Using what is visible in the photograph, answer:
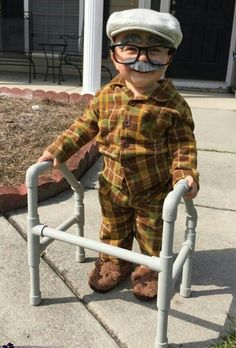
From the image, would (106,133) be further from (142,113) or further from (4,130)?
(4,130)

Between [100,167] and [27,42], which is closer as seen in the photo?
[100,167]

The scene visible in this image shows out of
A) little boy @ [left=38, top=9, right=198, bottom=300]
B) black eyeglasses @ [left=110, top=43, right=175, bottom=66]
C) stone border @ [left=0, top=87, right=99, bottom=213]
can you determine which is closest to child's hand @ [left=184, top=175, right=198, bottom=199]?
little boy @ [left=38, top=9, right=198, bottom=300]

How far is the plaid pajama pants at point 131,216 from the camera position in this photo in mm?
2254

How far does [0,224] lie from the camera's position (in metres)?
3.01

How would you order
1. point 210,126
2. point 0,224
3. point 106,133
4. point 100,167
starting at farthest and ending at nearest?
point 210,126
point 100,167
point 0,224
point 106,133

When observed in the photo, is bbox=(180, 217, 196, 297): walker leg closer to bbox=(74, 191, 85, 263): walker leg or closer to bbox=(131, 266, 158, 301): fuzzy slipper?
bbox=(131, 266, 158, 301): fuzzy slipper

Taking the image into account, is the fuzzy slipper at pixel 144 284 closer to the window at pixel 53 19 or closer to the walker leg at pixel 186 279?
the walker leg at pixel 186 279

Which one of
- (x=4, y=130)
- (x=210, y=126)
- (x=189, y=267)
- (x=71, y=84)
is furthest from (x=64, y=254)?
(x=71, y=84)

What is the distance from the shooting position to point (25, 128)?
180 inches

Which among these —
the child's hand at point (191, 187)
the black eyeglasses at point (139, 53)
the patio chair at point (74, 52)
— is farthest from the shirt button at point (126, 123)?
the patio chair at point (74, 52)

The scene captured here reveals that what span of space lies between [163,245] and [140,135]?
0.56 meters

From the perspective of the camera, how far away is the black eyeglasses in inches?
79.3

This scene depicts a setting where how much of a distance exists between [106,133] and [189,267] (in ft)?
2.49

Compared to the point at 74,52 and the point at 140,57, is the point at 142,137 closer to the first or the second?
the point at 140,57
